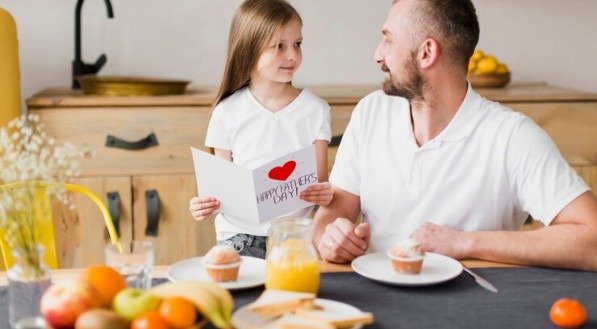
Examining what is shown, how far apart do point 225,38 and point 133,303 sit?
2551mm

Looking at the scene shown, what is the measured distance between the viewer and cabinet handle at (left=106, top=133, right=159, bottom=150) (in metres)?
3.18

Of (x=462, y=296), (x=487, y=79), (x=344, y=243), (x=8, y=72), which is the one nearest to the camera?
(x=462, y=296)

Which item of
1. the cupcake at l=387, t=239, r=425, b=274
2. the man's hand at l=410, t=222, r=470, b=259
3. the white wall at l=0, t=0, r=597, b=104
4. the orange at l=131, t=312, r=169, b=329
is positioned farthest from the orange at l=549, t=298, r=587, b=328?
the white wall at l=0, t=0, r=597, b=104

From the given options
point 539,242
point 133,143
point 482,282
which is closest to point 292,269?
point 482,282

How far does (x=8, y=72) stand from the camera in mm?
3066

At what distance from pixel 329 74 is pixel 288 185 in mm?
1775

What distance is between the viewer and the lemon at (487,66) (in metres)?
3.49

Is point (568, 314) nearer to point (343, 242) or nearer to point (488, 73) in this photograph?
point (343, 242)

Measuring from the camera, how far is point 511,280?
163cm

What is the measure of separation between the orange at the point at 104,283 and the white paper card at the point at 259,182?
26.6 inches

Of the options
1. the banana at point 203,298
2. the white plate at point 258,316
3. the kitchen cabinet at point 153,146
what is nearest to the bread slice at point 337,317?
the white plate at point 258,316

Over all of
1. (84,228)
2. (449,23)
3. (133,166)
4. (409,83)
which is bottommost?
(84,228)

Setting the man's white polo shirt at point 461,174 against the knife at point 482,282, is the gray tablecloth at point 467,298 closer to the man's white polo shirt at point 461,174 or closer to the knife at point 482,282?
the knife at point 482,282

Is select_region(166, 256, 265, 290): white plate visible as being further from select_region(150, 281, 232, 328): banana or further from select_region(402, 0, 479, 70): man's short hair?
select_region(402, 0, 479, 70): man's short hair
